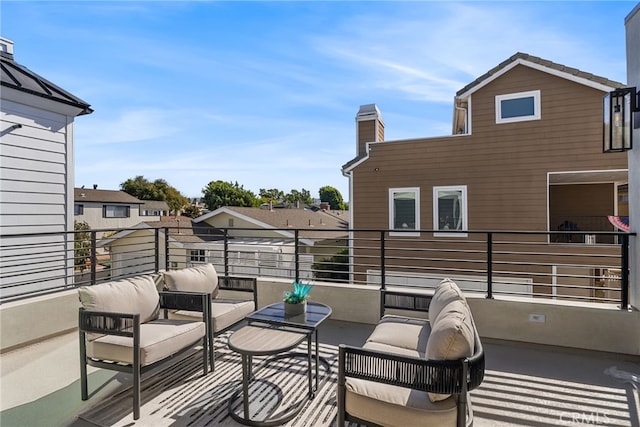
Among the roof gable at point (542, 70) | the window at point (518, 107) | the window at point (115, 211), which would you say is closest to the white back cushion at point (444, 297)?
the window at point (518, 107)

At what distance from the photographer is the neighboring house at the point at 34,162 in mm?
4457

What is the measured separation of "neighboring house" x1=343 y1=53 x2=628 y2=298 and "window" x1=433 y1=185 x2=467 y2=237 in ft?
0.08

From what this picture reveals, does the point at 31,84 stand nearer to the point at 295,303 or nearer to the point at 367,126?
the point at 295,303

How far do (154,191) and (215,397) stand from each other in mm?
38949

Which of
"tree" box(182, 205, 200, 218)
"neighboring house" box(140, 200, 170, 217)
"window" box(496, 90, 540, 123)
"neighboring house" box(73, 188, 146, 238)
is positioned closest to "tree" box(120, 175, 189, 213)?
"tree" box(182, 205, 200, 218)

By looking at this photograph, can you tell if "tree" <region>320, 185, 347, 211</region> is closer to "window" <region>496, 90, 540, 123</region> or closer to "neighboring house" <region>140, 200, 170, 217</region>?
"neighboring house" <region>140, 200, 170, 217</region>

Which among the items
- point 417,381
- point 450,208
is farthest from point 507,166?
point 417,381

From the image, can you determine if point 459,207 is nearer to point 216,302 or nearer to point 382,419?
point 216,302

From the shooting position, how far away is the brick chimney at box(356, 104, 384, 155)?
1038cm

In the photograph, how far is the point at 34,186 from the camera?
4766 millimetres

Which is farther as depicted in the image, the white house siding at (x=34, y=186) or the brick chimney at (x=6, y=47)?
the brick chimney at (x=6, y=47)

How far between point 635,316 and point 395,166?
626 centimetres

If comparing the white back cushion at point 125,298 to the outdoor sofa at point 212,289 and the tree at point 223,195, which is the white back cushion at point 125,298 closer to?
the outdoor sofa at point 212,289

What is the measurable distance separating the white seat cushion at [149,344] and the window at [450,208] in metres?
6.86
